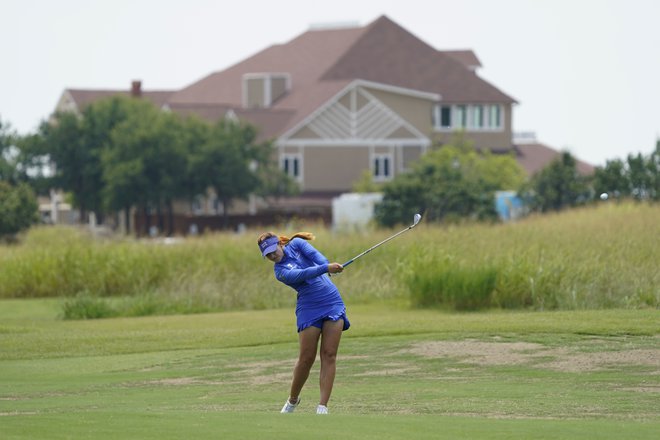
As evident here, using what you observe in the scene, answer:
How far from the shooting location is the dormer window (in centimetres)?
8894

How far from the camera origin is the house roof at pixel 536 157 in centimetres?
9206

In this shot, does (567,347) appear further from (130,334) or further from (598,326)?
(130,334)

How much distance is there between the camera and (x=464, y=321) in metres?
26.4

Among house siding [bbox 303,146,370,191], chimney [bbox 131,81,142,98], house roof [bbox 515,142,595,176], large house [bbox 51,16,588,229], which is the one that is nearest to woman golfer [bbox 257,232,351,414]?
large house [bbox 51,16,588,229]

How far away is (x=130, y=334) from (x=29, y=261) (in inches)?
499

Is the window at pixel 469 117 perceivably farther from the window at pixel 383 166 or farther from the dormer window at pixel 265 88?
the dormer window at pixel 265 88

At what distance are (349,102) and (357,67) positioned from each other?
5565 mm

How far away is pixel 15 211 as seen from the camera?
6141 cm

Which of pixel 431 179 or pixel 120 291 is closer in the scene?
pixel 120 291

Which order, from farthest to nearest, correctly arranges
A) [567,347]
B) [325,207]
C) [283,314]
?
[325,207] < [283,314] < [567,347]

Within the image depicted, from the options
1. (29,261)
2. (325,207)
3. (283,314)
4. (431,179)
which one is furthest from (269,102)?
(283,314)

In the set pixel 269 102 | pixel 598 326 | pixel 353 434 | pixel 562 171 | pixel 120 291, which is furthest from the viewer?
pixel 269 102

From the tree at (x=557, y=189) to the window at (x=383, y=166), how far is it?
17054mm

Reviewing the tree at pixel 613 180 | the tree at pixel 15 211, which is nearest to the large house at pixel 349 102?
the tree at pixel 15 211
